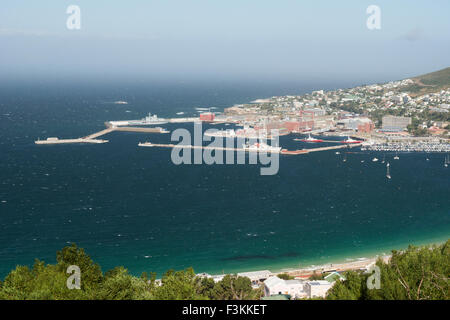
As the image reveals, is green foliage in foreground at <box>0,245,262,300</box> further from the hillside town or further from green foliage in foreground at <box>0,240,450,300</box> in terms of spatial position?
the hillside town

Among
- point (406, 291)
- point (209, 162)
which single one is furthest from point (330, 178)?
point (406, 291)

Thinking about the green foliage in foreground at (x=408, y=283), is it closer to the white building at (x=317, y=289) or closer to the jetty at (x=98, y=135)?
the white building at (x=317, y=289)

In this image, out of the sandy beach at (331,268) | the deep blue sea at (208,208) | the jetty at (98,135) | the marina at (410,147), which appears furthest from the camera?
the marina at (410,147)

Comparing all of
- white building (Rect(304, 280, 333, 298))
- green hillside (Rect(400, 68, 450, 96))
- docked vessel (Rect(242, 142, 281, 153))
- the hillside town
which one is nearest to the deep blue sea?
docked vessel (Rect(242, 142, 281, 153))

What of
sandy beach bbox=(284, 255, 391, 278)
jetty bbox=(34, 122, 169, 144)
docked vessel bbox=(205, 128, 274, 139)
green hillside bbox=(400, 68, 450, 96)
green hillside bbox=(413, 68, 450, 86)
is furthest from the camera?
green hillside bbox=(413, 68, 450, 86)

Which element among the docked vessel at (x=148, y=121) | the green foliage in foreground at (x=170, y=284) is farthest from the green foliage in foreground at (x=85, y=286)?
the docked vessel at (x=148, y=121)

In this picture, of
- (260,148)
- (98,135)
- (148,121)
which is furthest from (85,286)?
(148,121)

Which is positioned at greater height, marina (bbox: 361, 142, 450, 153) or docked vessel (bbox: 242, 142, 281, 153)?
docked vessel (bbox: 242, 142, 281, 153)
